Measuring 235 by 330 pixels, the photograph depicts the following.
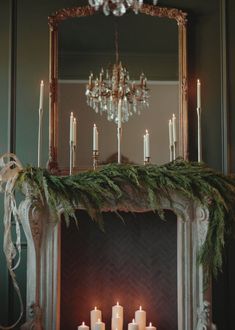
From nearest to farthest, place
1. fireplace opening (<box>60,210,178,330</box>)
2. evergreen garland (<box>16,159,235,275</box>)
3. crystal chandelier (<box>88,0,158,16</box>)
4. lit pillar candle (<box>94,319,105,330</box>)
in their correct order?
crystal chandelier (<box>88,0,158,16</box>), evergreen garland (<box>16,159,235,275</box>), lit pillar candle (<box>94,319,105,330</box>), fireplace opening (<box>60,210,178,330</box>)

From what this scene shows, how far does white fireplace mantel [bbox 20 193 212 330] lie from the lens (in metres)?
2.95

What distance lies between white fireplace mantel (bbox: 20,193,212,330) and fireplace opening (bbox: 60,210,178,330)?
0.15 metres

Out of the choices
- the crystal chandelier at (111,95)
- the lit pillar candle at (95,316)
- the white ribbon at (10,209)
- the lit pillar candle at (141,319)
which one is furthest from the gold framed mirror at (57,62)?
the lit pillar candle at (141,319)

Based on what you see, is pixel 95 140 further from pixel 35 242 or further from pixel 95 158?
pixel 35 242

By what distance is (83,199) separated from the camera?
9.57 ft

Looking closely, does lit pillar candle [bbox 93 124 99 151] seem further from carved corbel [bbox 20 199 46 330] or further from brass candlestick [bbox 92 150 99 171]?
carved corbel [bbox 20 199 46 330]

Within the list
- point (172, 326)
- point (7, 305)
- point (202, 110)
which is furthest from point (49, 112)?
point (172, 326)

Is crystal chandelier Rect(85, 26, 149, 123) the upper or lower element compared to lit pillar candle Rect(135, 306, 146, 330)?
upper

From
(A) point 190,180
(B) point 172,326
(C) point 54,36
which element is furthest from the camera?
(C) point 54,36

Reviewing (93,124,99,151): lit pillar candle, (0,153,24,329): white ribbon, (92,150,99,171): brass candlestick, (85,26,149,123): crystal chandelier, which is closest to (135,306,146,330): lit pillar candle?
(0,153,24,329): white ribbon

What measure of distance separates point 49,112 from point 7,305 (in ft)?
4.31

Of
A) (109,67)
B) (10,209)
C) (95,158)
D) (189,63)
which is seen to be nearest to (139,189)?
(95,158)

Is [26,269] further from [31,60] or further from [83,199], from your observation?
[31,60]

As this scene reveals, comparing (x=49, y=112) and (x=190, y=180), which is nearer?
(x=190, y=180)
